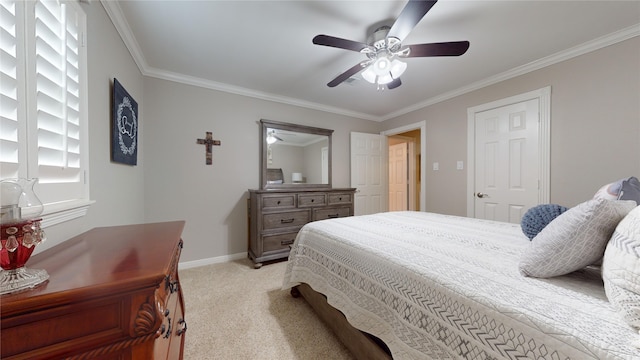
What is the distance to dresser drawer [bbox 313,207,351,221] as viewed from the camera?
3.10 m

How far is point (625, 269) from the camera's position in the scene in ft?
1.90

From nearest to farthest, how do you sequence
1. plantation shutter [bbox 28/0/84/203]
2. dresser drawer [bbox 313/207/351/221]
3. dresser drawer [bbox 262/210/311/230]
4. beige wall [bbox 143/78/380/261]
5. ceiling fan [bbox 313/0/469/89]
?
plantation shutter [bbox 28/0/84/203]
ceiling fan [bbox 313/0/469/89]
beige wall [bbox 143/78/380/261]
dresser drawer [bbox 262/210/311/230]
dresser drawer [bbox 313/207/351/221]

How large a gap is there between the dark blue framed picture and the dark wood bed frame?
6.01 feet

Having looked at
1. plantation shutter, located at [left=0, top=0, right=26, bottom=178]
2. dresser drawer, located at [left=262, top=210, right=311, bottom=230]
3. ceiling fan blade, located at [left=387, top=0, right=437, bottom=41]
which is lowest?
dresser drawer, located at [left=262, top=210, right=311, bottom=230]

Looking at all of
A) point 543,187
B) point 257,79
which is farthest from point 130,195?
point 543,187

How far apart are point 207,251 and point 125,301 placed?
2561mm

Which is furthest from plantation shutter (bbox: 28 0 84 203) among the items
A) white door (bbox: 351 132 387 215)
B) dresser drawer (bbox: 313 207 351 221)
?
white door (bbox: 351 132 387 215)

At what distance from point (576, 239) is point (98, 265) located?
1523 millimetres

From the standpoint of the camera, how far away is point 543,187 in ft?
7.68

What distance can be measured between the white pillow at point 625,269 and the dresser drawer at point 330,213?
2608mm

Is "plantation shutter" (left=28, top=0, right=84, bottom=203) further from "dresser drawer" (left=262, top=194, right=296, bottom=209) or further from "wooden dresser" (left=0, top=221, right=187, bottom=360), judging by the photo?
"dresser drawer" (left=262, top=194, right=296, bottom=209)

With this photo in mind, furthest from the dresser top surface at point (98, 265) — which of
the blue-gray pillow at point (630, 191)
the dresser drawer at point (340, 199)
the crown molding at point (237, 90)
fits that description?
the dresser drawer at point (340, 199)

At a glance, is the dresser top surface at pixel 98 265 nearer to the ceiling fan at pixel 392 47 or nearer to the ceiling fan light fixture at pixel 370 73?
the ceiling fan at pixel 392 47

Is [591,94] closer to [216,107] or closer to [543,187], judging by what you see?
[543,187]
